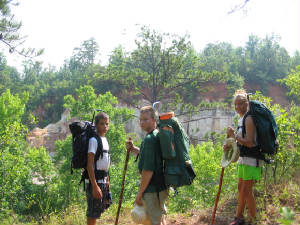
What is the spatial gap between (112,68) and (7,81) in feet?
84.2

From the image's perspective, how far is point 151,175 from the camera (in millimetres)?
2512

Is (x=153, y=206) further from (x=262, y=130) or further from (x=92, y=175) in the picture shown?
(x=262, y=130)

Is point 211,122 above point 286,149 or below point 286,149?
above

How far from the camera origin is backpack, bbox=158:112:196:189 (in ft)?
8.16

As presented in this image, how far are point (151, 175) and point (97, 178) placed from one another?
29.3 inches

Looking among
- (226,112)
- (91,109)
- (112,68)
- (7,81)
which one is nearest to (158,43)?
(112,68)

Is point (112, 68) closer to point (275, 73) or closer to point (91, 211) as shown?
point (91, 211)

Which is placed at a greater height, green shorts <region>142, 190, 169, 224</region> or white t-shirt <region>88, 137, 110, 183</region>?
white t-shirt <region>88, 137, 110, 183</region>

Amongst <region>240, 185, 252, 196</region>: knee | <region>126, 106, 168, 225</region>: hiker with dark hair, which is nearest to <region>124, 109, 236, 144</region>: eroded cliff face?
<region>240, 185, 252, 196</region>: knee

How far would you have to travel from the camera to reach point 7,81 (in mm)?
38281

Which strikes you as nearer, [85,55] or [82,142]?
[82,142]

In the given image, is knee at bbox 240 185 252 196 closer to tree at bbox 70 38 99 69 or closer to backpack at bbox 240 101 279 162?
backpack at bbox 240 101 279 162

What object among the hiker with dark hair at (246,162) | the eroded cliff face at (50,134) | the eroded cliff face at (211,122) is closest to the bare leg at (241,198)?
the hiker with dark hair at (246,162)

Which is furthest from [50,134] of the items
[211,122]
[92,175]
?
[92,175]
